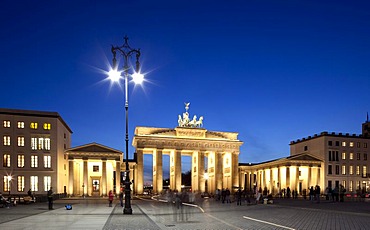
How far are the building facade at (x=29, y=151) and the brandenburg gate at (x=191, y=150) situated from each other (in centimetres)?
2164

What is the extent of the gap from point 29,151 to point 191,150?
36782 millimetres

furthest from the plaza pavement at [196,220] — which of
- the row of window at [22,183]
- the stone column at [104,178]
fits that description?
the stone column at [104,178]

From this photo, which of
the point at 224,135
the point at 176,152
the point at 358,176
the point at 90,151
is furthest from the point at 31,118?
the point at 358,176

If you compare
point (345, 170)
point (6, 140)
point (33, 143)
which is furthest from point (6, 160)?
point (345, 170)

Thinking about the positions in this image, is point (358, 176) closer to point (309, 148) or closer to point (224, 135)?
point (309, 148)

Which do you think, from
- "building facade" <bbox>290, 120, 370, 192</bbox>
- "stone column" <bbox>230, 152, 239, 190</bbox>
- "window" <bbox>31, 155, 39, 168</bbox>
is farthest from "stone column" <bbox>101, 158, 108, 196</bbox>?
"building facade" <bbox>290, 120, 370, 192</bbox>

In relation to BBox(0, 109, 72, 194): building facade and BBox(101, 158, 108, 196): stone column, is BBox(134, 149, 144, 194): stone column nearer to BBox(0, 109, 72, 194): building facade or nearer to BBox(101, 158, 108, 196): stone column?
BBox(101, 158, 108, 196): stone column

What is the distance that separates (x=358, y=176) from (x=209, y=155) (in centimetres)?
3514

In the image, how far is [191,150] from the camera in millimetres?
89938

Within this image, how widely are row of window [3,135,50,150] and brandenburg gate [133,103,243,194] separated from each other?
74.6 ft

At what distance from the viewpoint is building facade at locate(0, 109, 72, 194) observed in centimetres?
6394

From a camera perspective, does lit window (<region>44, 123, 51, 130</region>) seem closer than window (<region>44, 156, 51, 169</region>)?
Yes

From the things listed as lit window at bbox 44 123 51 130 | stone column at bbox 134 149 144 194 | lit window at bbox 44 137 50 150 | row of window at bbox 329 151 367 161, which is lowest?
stone column at bbox 134 149 144 194

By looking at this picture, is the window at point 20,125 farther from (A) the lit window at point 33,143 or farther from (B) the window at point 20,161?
(B) the window at point 20,161
